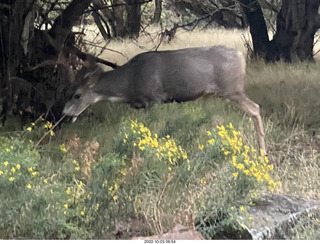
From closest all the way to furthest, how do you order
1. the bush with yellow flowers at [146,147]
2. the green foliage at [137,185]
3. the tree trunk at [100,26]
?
the green foliage at [137,185] → the bush with yellow flowers at [146,147] → the tree trunk at [100,26]

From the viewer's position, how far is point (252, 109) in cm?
560

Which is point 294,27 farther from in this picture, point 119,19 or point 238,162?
point 238,162

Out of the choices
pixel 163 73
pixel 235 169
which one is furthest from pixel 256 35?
pixel 235 169

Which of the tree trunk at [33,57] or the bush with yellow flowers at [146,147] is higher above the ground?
the tree trunk at [33,57]

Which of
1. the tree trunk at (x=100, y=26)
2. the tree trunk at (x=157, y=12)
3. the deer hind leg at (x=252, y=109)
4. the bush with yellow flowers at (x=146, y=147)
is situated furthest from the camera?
the tree trunk at (x=100, y=26)

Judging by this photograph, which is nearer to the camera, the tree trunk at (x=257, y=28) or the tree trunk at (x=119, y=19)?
the tree trunk at (x=119, y=19)

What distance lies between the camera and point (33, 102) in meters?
5.68

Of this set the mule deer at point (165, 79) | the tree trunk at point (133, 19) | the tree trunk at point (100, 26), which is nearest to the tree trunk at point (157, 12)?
the tree trunk at point (133, 19)

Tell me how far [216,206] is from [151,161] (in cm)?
48

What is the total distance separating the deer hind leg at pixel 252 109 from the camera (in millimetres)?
5527

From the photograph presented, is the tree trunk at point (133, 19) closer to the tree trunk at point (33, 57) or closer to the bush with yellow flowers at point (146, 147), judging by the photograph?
the tree trunk at point (33, 57)

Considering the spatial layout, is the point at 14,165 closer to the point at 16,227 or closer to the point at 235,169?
the point at 16,227

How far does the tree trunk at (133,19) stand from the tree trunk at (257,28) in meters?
1.30

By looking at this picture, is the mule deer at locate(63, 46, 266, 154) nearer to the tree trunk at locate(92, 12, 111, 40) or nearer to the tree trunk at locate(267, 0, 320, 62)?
the tree trunk at locate(92, 12, 111, 40)
